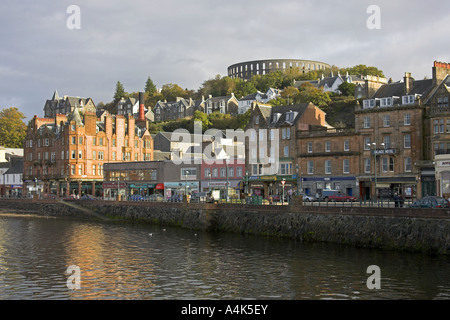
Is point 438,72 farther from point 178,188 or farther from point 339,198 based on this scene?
point 178,188

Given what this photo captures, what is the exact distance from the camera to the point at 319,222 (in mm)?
44750

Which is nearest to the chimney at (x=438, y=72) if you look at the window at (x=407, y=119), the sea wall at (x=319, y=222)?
the window at (x=407, y=119)

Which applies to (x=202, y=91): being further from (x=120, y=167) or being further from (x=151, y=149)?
(x=120, y=167)

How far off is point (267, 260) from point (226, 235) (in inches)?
601

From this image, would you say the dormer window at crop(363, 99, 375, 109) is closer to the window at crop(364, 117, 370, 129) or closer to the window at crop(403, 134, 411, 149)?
the window at crop(364, 117, 370, 129)

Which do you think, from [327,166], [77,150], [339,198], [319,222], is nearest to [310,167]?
[327,166]

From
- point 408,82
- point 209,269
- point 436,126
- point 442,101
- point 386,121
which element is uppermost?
point 408,82

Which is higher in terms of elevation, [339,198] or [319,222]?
[339,198]

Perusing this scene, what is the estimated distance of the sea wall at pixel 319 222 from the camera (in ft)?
122

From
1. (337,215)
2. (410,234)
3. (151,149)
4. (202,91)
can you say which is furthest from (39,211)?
(202,91)

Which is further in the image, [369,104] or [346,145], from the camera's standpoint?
[346,145]

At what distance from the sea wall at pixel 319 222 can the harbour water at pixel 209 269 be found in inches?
43.9

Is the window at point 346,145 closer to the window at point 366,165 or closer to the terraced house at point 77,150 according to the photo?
the window at point 366,165

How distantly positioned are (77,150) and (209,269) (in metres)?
71.2
